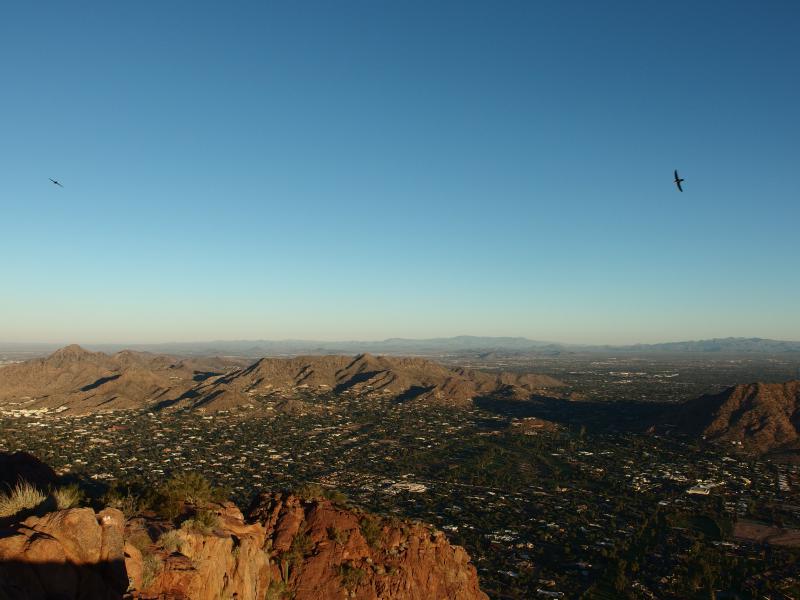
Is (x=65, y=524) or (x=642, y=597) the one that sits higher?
(x=65, y=524)

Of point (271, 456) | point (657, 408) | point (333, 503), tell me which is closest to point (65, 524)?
point (333, 503)

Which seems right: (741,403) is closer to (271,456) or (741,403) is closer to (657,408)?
(657,408)

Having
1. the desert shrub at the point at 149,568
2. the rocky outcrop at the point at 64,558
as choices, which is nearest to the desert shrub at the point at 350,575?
the desert shrub at the point at 149,568

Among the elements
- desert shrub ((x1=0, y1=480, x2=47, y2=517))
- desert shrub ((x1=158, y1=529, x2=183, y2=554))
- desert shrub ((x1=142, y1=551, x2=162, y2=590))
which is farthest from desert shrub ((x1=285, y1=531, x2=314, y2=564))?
desert shrub ((x1=0, y1=480, x2=47, y2=517))

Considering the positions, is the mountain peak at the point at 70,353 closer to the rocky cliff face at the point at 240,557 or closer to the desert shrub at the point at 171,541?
the rocky cliff face at the point at 240,557

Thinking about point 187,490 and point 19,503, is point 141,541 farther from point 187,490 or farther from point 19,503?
point 187,490

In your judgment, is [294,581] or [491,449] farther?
[491,449]
